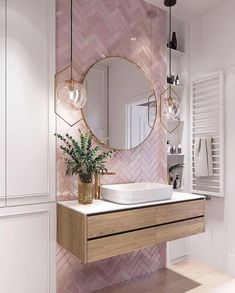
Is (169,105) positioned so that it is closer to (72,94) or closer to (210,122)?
(210,122)

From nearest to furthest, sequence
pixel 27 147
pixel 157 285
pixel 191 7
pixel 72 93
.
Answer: pixel 27 147 < pixel 72 93 < pixel 157 285 < pixel 191 7

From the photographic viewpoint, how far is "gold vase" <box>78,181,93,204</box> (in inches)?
88.7

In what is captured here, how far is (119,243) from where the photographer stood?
2.10 m

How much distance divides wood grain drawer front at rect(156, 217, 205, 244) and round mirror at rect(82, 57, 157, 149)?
2.84 ft

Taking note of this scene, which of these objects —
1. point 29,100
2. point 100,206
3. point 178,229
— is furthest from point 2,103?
point 178,229

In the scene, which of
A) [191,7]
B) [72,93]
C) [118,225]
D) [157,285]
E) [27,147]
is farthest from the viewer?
[191,7]

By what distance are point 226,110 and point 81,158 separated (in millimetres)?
1711

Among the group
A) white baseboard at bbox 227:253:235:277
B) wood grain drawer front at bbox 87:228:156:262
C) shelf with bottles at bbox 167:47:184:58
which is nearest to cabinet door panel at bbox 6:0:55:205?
wood grain drawer front at bbox 87:228:156:262

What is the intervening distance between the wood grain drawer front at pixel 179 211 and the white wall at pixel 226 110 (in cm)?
54

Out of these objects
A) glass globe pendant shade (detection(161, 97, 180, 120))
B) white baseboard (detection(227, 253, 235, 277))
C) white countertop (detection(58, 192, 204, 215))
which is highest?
glass globe pendant shade (detection(161, 97, 180, 120))

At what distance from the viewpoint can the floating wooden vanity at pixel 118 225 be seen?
6.52 ft

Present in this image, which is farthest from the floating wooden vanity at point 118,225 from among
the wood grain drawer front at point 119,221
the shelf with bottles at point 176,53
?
the shelf with bottles at point 176,53

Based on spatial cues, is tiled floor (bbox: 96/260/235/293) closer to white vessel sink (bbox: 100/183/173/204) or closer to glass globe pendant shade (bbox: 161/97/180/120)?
white vessel sink (bbox: 100/183/173/204)

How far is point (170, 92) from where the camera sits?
326cm
